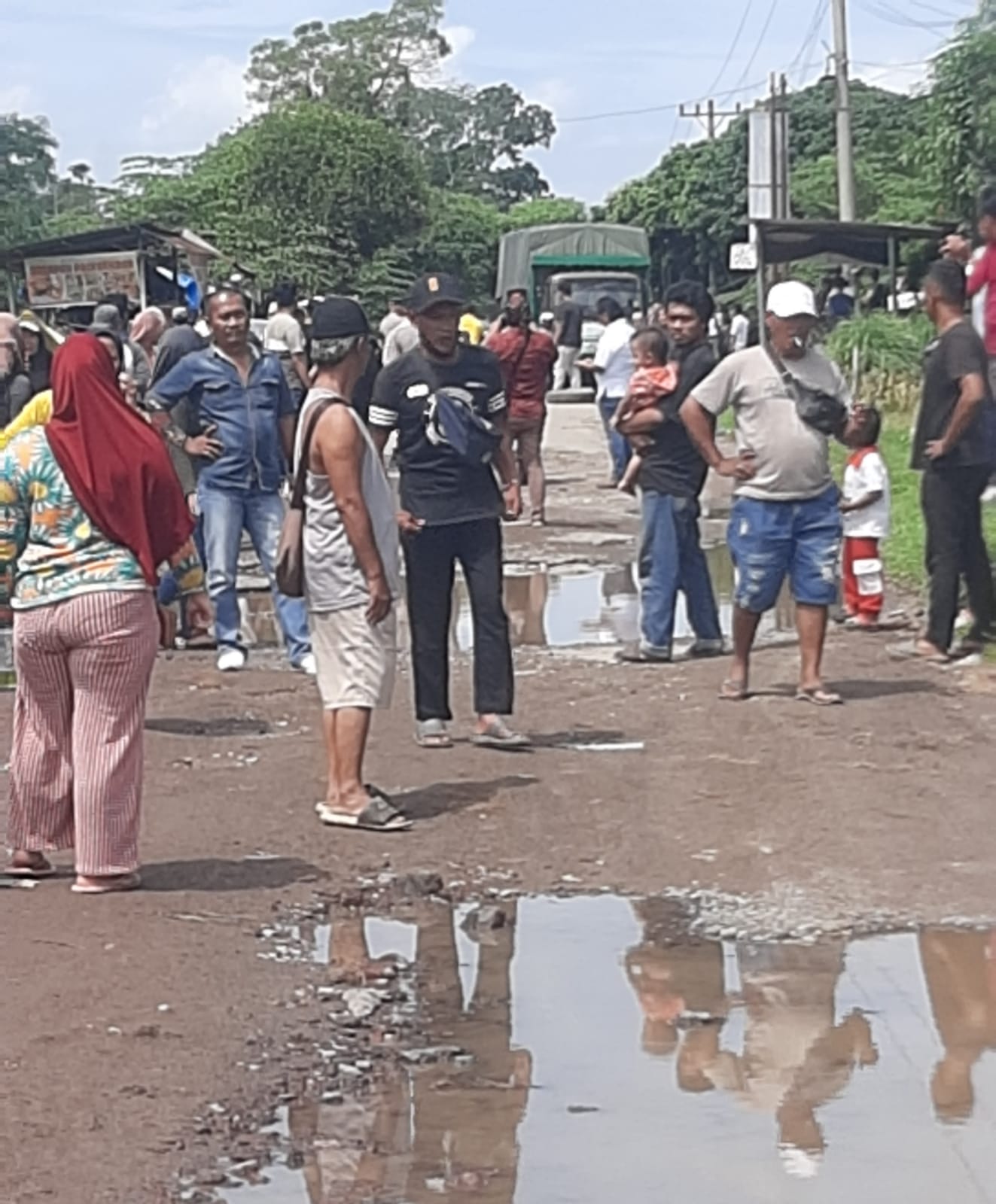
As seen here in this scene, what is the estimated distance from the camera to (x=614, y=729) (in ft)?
31.0

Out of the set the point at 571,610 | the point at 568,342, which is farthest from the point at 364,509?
the point at 568,342

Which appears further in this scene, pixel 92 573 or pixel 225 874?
pixel 225 874

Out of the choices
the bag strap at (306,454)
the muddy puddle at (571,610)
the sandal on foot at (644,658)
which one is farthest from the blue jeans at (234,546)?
the bag strap at (306,454)

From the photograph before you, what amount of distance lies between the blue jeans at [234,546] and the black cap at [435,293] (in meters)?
2.54

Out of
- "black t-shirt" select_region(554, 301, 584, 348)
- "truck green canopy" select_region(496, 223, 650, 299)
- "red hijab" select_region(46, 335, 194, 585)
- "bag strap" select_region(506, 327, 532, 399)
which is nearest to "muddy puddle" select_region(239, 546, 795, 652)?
"bag strap" select_region(506, 327, 532, 399)

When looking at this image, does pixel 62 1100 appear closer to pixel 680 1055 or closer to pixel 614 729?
pixel 680 1055

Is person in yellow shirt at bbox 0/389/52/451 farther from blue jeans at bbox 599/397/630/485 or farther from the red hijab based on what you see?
blue jeans at bbox 599/397/630/485

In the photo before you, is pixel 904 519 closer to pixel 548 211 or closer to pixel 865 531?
pixel 865 531

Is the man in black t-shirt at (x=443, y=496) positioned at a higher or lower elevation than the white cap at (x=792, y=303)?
lower

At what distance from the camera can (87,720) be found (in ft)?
22.1

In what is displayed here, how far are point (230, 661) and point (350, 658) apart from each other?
356 centimetres

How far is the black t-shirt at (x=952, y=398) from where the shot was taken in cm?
1025

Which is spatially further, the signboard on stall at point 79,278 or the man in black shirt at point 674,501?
the signboard on stall at point 79,278

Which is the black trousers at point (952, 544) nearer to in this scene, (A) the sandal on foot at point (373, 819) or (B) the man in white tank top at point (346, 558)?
(B) the man in white tank top at point (346, 558)
